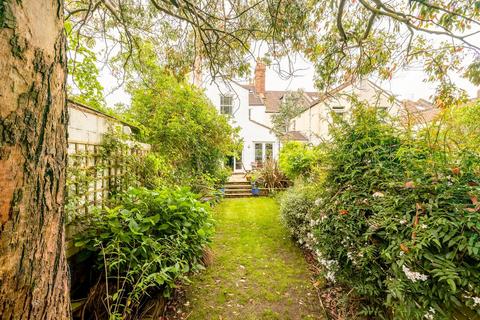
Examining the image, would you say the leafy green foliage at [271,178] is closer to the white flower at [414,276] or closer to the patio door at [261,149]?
the patio door at [261,149]

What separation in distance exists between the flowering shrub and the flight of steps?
737 cm

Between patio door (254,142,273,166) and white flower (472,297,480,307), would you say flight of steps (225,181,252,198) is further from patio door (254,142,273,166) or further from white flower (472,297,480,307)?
white flower (472,297,480,307)

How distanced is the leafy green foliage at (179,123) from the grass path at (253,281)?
8.48ft

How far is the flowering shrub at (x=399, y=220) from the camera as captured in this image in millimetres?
1536

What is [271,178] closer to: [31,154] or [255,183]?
[255,183]

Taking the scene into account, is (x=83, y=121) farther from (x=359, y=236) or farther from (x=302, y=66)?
(x=359, y=236)

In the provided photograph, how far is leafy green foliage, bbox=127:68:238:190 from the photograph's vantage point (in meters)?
6.62

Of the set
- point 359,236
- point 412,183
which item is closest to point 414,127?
point 412,183

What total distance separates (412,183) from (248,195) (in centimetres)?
876

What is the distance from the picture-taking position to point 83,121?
9.10 feet

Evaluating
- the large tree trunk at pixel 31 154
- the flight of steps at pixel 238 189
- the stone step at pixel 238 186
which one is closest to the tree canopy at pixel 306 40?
the large tree trunk at pixel 31 154

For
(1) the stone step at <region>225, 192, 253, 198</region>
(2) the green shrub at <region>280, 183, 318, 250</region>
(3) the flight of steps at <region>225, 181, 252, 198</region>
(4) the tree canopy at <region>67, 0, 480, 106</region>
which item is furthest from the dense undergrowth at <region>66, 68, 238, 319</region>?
(3) the flight of steps at <region>225, 181, 252, 198</region>

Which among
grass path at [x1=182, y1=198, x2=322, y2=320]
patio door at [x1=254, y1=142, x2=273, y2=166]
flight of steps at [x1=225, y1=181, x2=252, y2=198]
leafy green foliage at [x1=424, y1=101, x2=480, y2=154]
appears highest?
patio door at [x1=254, y1=142, x2=273, y2=166]

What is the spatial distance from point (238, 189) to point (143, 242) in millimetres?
8723
